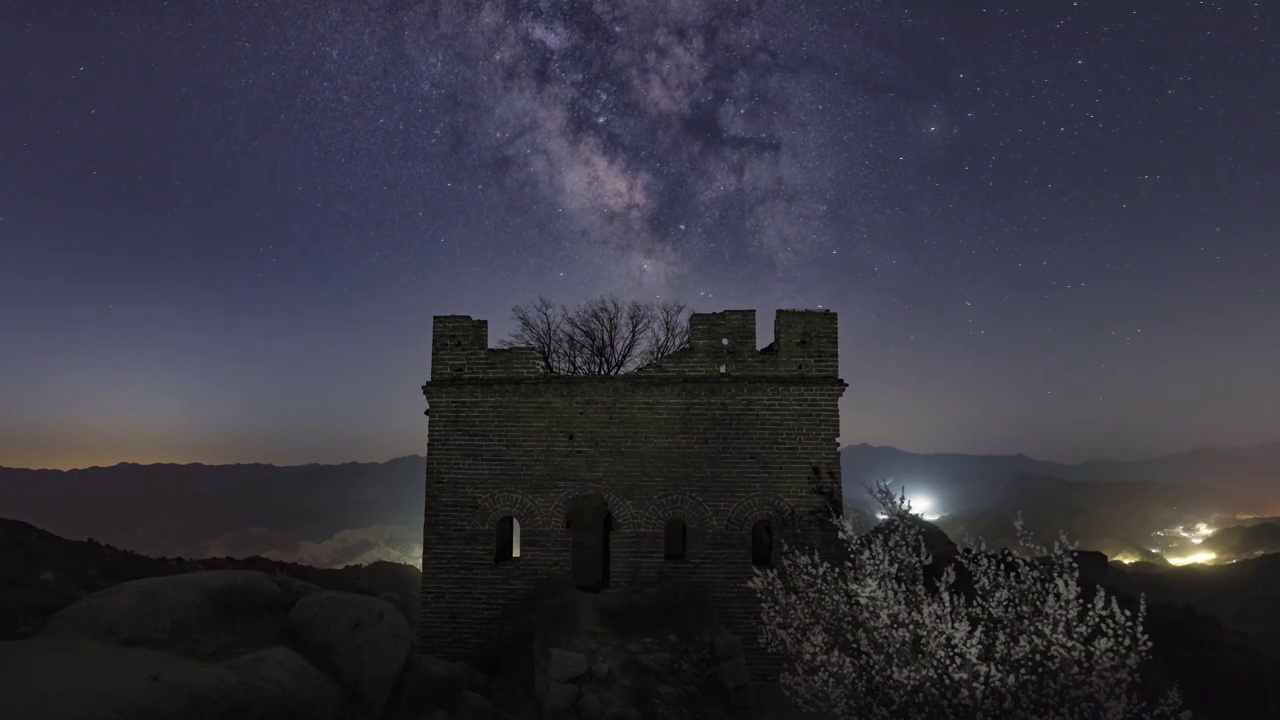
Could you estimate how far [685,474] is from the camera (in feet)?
44.2

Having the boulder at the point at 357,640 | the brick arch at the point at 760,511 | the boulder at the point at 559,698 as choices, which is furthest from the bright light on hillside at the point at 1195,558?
the boulder at the point at 357,640

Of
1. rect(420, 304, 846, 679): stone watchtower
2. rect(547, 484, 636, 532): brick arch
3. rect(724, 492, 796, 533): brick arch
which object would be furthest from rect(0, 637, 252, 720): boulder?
rect(724, 492, 796, 533): brick arch

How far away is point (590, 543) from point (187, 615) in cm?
793

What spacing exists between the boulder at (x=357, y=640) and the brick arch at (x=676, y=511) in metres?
5.09

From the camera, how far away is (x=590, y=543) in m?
15.6

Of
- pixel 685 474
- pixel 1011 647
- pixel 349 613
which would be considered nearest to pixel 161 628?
pixel 349 613

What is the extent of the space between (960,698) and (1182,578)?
143 ft

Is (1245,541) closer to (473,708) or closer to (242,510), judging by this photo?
(473,708)

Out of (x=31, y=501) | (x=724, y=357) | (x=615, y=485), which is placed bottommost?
(x=31, y=501)

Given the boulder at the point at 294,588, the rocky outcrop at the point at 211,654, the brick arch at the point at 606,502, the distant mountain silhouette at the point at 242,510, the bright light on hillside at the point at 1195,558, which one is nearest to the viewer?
the rocky outcrop at the point at 211,654

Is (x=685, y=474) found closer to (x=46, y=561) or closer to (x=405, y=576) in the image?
(x=46, y=561)

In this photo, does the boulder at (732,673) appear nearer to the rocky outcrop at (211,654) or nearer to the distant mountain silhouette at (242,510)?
the rocky outcrop at (211,654)

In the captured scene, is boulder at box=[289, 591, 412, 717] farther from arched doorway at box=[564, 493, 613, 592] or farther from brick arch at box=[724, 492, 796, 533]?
brick arch at box=[724, 492, 796, 533]

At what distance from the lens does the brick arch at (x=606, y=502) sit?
44.1 ft
